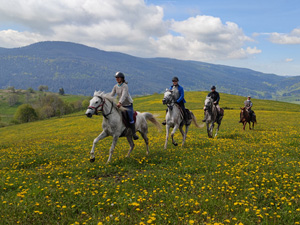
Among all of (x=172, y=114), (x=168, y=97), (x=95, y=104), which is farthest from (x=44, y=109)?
(x=95, y=104)

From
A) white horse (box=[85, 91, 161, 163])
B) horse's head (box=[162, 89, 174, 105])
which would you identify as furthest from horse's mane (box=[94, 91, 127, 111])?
horse's head (box=[162, 89, 174, 105])

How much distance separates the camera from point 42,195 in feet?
22.2

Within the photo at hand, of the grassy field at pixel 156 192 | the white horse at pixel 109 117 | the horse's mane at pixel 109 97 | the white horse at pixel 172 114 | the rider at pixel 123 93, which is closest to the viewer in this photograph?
the grassy field at pixel 156 192

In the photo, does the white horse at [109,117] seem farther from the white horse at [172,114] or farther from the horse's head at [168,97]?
the white horse at [172,114]

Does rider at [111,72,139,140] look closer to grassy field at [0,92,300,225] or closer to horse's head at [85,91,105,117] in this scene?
horse's head at [85,91,105,117]

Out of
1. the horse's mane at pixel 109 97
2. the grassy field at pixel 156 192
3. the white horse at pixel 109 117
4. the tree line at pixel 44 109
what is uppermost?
the horse's mane at pixel 109 97

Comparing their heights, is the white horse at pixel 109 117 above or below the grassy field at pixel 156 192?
above

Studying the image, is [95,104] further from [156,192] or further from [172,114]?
[172,114]

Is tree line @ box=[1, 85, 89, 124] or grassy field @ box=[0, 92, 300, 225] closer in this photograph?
grassy field @ box=[0, 92, 300, 225]

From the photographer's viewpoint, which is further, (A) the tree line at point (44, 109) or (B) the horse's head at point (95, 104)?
(A) the tree line at point (44, 109)

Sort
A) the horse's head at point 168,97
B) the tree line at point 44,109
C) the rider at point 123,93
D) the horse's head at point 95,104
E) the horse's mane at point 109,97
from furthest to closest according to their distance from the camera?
the tree line at point 44,109, the horse's head at point 168,97, the rider at point 123,93, the horse's mane at point 109,97, the horse's head at point 95,104

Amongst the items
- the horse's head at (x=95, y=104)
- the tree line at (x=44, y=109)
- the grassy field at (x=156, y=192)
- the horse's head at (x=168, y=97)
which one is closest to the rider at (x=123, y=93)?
the horse's head at (x=95, y=104)

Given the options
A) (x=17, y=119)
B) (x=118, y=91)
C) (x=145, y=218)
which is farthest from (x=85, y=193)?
(x=17, y=119)

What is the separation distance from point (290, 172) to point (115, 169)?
770 cm
